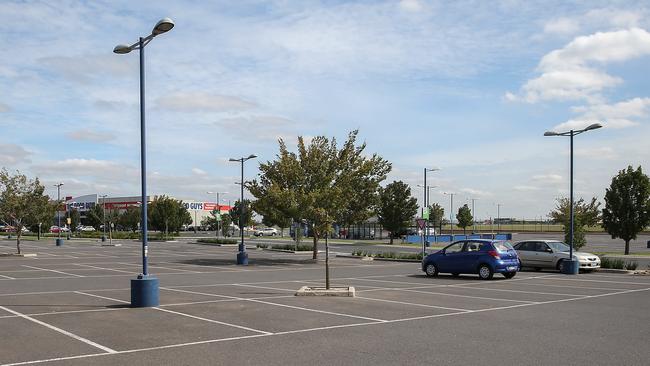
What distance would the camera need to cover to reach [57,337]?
9.95m

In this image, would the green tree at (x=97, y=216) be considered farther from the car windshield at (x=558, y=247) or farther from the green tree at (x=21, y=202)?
the car windshield at (x=558, y=247)

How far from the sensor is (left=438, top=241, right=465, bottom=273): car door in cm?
2270

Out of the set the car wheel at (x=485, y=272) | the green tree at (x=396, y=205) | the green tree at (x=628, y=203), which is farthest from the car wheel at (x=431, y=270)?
the green tree at (x=396, y=205)

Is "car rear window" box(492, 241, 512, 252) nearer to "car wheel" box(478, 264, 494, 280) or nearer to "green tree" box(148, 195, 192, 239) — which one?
"car wheel" box(478, 264, 494, 280)

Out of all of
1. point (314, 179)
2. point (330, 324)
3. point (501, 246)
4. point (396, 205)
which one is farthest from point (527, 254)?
point (396, 205)

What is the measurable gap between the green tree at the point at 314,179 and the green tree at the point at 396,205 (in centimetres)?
2626

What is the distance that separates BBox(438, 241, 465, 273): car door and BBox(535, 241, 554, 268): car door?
5177mm

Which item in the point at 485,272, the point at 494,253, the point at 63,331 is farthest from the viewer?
the point at 485,272

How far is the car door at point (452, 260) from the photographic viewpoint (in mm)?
22703

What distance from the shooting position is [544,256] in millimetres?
26109

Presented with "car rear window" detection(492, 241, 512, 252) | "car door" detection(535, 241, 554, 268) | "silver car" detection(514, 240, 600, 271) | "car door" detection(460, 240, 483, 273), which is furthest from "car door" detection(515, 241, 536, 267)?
"car door" detection(460, 240, 483, 273)

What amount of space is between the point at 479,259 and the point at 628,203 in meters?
22.2

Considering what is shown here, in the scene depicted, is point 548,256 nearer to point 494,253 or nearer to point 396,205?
point 494,253

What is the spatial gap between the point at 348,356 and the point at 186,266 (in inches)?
893
